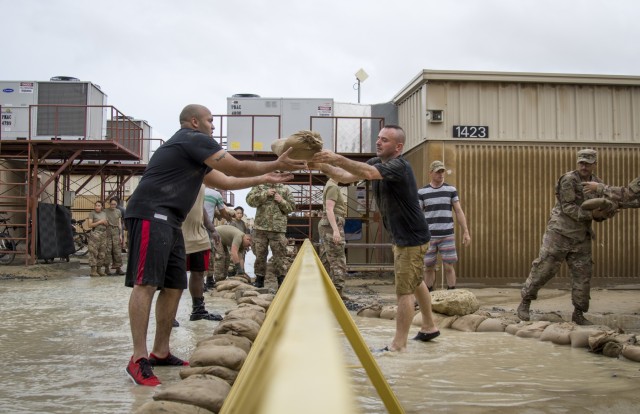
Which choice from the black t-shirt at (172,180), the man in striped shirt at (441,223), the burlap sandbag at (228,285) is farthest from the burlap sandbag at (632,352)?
the burlap sandbag at (228,285)

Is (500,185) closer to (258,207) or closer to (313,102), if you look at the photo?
(258,207)

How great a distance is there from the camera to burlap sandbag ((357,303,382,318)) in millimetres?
7293

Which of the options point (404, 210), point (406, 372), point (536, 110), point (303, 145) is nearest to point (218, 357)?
point (406, 372)

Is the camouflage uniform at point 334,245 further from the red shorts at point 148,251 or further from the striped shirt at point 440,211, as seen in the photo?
the red shorts at point 148,251

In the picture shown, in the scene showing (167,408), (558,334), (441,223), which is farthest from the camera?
(441,223)

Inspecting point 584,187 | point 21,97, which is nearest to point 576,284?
point 584,187

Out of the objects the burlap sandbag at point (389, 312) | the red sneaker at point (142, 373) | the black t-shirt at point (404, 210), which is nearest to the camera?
the red sneaker at point (142, 373)

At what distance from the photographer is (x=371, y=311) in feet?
24.1

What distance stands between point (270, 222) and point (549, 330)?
4.77 meters

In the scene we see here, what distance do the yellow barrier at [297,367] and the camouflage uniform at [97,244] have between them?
13916 mm

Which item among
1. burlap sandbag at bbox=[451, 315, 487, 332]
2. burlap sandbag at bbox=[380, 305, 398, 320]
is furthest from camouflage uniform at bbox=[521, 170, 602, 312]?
burlap sandbag at bbox=[380, 305, 398, 320]

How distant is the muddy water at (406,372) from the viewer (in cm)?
322

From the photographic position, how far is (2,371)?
3936 millimetres

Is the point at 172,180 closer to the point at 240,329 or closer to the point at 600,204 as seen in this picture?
the point at 240,329
